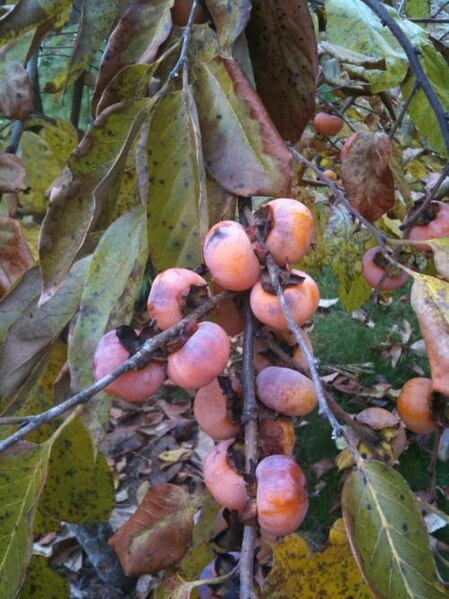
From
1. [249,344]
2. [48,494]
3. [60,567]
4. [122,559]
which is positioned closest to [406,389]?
[249,344]

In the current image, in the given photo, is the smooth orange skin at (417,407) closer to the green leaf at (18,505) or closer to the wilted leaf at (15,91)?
the green leaf at (18,505)

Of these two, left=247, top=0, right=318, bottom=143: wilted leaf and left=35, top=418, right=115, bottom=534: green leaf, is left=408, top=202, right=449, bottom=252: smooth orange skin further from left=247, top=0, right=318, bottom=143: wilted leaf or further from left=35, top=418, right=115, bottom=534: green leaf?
left=35, top=418, right=115, bottom=534: green leaf

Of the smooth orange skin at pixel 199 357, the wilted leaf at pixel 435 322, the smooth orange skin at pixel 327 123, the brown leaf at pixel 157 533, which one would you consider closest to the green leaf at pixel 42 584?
the brown leaf at pixel 157 533

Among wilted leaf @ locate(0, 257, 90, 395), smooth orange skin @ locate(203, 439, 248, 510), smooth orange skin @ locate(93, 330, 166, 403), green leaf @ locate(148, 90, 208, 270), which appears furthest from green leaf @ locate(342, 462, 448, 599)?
wilted leaf @ locate(0, 257, 90, 395)

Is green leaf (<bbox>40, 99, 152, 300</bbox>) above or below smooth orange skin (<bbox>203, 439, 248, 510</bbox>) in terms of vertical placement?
above

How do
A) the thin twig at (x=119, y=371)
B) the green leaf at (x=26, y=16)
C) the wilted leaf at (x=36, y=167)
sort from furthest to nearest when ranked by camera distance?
1. the wilted leaf at (x=36, y=167)
2. the green leaf at (x=26, y=16)
3. the thin twig at (x=119, y=371)
